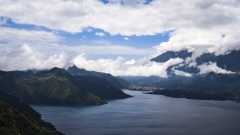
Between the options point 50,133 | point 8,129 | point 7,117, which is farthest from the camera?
point 50,133

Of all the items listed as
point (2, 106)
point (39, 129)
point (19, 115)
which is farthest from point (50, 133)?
point (2, 106)

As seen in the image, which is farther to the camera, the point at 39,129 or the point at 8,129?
the point at 39,129

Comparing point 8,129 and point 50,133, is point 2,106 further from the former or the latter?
point 50,133

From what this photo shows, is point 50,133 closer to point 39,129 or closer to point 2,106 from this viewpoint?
point 39,129

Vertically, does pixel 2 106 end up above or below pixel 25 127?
above

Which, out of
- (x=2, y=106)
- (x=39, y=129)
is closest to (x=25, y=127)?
(x=39, y=129)

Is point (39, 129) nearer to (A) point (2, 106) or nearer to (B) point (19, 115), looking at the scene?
(B) point (19, 115)

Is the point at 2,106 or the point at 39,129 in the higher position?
the point at 2,106

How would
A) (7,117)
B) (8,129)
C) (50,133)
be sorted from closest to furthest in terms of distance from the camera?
(8,129) < (7,117) < (50,133)
